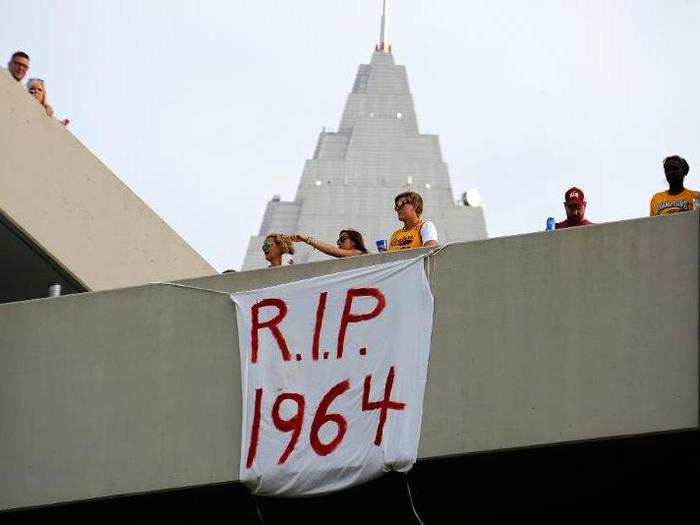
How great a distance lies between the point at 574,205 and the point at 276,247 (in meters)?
2.38

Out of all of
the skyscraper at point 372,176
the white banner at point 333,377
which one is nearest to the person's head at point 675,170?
the white banner at point 333,377

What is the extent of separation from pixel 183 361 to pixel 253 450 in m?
0.95

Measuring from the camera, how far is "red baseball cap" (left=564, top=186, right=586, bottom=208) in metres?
13.2

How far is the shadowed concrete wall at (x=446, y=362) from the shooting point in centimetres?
1192

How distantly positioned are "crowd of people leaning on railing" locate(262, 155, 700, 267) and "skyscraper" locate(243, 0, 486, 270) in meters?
61.9

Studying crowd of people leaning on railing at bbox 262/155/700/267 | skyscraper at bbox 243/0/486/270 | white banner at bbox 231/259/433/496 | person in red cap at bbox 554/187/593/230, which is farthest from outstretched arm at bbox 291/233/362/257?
skyscraper at bbox 243/0/486/270

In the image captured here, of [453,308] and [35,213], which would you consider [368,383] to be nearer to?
[453,308]

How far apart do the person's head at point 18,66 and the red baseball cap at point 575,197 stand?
587 centimetres

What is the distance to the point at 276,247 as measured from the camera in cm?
1412

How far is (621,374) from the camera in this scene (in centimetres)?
1193

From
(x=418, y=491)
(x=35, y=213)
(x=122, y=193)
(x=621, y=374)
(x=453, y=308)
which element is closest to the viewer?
(x=621, y=374)

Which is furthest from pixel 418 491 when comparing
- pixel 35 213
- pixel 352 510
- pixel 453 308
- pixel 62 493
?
pixel 35 213

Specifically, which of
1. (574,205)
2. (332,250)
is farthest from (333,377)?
(574,205)

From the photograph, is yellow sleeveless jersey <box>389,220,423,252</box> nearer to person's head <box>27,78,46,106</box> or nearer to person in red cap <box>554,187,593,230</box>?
person in red cap <box>554,187,593,230</box>
